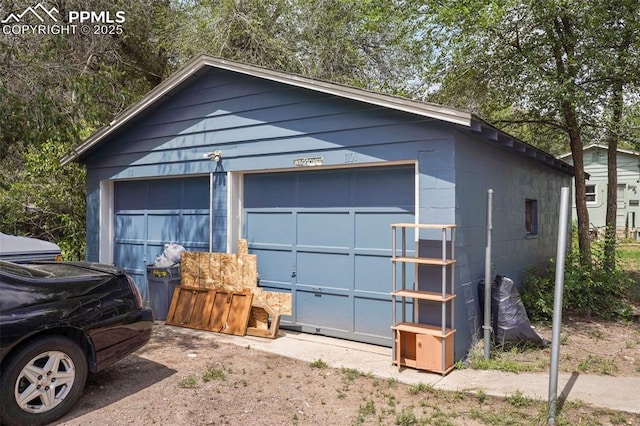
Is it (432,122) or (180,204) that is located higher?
(432,122)

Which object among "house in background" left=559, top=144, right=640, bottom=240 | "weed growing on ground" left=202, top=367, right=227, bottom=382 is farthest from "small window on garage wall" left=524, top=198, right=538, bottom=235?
"house in background" left=559, top=144, right=640, bottom=240

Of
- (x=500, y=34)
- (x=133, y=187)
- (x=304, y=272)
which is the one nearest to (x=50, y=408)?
(x=304, y=272)

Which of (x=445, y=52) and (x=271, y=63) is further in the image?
(x=271, y=63)

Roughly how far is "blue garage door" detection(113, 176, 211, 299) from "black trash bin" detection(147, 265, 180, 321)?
61cm

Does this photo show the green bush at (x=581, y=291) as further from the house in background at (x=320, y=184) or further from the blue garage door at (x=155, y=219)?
the blue garage door at (x=155, y=219)

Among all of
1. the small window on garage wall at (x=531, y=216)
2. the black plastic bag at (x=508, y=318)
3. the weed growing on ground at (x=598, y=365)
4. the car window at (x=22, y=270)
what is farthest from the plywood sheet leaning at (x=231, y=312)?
the small window on garage wall at (x=531, y=216)

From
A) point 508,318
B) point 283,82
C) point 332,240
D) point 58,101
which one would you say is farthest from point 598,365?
point 58,101

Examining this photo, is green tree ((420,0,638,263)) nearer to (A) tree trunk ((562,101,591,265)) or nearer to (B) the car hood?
(A) tree trunk ((562,101,591,265))

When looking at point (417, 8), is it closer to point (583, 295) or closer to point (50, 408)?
point (583, 295)

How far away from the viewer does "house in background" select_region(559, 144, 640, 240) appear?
21.3 metres

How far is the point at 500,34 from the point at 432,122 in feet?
13.9

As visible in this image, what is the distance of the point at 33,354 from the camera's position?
3.49 meters

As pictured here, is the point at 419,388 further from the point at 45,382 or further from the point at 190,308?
the point at 190,308

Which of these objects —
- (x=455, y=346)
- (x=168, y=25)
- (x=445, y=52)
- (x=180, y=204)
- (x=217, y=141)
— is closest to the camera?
(x=455, y=346)
